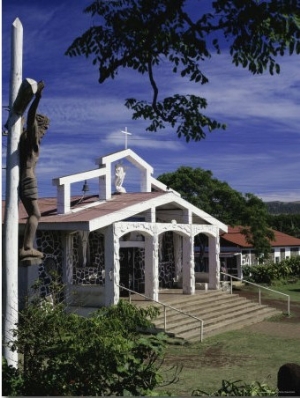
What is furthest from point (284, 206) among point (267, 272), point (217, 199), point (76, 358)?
point (267, 272)

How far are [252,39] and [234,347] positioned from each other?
8.14 m

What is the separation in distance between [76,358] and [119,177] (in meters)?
12.0

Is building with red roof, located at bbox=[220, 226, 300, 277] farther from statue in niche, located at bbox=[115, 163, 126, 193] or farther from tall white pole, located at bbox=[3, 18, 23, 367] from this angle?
tall white pole, located at bbox=[3, 18, 23, 367]

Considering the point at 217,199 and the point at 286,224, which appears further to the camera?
the point at 286,224

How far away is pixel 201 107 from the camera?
16.4 feet

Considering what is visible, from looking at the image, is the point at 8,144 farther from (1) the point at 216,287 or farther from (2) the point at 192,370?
(1) the point at 216,287

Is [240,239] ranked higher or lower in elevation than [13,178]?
lower

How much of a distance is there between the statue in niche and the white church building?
0.03 metres

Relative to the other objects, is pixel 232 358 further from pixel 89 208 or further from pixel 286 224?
pixel 286 224

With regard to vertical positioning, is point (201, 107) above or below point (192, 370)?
above

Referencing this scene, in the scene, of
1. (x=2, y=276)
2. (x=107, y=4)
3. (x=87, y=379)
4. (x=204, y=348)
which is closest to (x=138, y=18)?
(x=107, y=4)

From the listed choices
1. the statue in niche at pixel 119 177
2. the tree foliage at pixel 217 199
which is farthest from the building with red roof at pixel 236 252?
the statue in niche at pixel 119 177

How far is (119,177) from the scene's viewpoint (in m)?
16.1

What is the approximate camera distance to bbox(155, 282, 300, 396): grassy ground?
28.2ft
